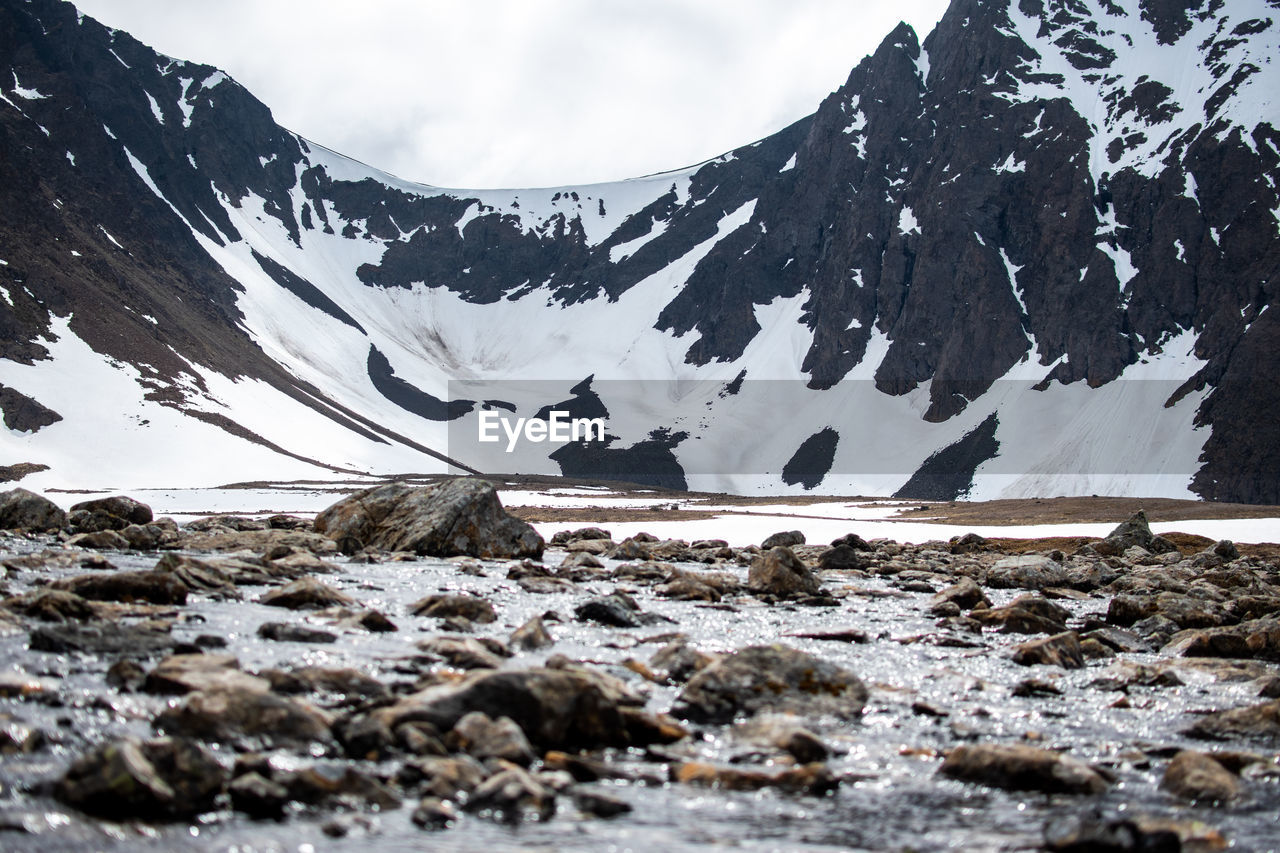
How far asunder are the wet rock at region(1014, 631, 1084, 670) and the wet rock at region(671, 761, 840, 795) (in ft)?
23.8

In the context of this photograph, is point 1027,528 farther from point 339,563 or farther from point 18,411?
point 18,411

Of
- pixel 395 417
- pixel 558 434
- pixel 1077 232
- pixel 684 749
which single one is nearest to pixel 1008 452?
pixel 1077 232

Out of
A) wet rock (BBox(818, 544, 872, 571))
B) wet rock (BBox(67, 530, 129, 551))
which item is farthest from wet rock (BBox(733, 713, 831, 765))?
wet rock (BBox(818, 544, 872, 571))

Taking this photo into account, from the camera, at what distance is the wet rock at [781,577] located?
21.3 m

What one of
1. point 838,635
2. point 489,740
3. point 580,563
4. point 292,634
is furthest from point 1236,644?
point 580,563

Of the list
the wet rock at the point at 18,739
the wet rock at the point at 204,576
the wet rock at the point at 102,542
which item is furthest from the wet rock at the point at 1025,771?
the wet rock at the point at 102,542

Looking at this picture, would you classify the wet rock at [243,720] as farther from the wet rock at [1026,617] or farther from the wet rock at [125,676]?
the wet rock at [1026,617]

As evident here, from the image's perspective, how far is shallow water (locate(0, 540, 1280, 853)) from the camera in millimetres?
6125

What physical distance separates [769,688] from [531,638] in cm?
381

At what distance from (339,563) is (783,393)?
154 meters

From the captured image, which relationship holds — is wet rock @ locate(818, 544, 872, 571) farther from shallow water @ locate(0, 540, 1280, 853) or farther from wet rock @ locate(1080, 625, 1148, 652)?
shallow water @ locate(0, 540, 1280, 853)

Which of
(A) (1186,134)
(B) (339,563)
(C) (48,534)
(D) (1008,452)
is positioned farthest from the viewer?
(A) (1186,134)

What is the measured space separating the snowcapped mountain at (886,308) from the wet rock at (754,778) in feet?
277

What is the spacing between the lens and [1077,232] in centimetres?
14112
